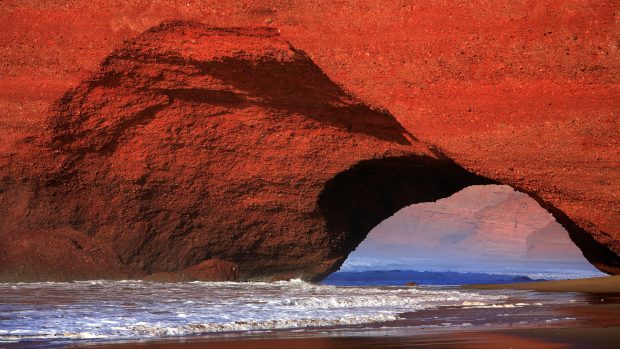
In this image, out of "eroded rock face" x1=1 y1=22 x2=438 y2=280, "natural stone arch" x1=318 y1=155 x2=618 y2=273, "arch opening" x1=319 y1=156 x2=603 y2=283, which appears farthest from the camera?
"arch opening" x1=319 y1=156 x2=603 y2=283

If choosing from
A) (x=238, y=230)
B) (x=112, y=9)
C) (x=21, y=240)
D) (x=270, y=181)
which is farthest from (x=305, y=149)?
(x=21, y=240)

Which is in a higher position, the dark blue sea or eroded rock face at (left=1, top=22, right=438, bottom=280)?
eroded rock face at (left=1, top=22, right=438, bottom=280)

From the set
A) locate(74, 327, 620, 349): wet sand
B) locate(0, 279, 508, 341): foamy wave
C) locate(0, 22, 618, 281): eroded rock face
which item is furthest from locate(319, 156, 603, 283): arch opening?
locate(74, 327, 620, 349): wet sand

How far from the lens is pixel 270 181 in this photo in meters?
14.7

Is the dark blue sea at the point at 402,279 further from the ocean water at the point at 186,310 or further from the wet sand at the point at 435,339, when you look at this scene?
the wet sand at the point at 435,339


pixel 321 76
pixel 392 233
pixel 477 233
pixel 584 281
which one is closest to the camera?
pixel 321 76

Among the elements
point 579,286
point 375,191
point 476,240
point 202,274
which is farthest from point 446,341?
point 476,240

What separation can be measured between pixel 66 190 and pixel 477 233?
3999 cm

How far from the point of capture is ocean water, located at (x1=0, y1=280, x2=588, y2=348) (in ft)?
22.8

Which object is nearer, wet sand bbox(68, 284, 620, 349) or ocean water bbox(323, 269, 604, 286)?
wet sand bbox(68, 284, 620, 349)

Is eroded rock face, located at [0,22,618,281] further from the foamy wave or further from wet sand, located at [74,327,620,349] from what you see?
wet sand, located at [74,327,620,349]

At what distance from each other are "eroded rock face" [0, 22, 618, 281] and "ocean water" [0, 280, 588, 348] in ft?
6.70

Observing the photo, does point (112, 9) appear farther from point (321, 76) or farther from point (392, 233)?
point (392, 233)

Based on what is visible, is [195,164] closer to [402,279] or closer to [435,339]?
[435,339]
